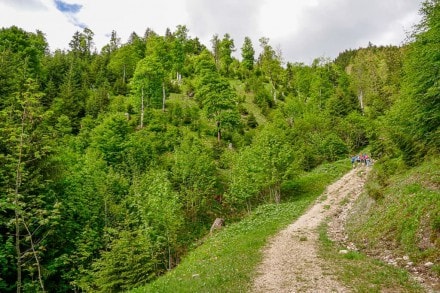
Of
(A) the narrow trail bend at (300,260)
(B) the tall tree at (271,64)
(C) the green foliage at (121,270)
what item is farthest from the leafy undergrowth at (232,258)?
(B) the tall tree at (271,64)

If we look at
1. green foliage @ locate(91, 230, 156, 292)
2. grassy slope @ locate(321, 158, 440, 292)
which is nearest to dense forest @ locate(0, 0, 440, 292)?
green foliage @ locate(91, 230, 156, 292)

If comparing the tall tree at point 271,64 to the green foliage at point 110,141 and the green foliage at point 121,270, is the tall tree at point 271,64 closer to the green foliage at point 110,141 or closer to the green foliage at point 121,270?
the green foliage at point 110,141

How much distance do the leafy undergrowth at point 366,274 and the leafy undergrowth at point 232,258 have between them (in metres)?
3.98

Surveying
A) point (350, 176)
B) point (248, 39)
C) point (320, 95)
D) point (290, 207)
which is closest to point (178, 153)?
point (290, 207)

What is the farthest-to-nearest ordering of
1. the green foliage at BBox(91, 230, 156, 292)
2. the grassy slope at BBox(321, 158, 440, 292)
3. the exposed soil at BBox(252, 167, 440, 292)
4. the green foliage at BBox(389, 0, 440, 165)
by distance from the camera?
the green foliage at BBox(389, 0, 440, 165)
the green foliage at BBox(91, 230, 156, 292)
the exposed soil at BBox(252, 167, 440, 292)
the grassy slope at BBox(321, 158, 440, 292)

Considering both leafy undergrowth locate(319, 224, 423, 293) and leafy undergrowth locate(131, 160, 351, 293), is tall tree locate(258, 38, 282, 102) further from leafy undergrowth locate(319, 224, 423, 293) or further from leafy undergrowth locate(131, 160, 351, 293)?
leafy undergrowth locate(319, 224, 423, 293)

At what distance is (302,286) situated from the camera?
43.4ft

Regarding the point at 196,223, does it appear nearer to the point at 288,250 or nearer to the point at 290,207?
the point at 290,207

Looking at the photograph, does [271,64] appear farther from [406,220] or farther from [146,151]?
[406,220]

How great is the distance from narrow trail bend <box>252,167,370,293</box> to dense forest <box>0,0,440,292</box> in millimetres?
7688

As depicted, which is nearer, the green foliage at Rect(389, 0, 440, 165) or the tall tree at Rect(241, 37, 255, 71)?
the green foliage at Rect(389, 0, 440, 165)

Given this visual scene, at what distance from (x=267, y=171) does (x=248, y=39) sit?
7106 cm

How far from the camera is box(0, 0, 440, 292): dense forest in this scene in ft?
67.7

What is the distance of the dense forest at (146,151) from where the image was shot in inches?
812
